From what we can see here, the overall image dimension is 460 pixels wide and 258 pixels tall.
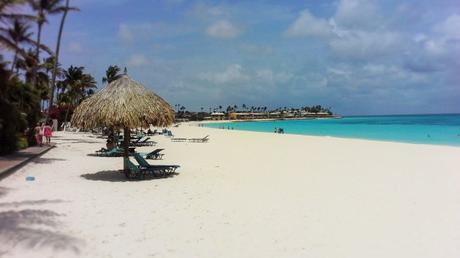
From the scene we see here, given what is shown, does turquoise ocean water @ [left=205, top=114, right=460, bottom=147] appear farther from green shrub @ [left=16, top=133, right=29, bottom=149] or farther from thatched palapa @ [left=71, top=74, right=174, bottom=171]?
green shrub @ [left=16, top=133, right=29, bottom=149]

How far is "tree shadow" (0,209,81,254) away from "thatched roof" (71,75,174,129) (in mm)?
4082

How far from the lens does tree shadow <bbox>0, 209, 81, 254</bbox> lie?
531 cm

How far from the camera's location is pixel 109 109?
1095 cm

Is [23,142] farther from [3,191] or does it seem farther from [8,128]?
[3,191]

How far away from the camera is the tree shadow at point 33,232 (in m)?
5.31

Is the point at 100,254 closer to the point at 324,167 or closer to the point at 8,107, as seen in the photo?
the point at 324,167

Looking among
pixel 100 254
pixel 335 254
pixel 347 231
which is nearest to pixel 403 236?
pixel 347 231

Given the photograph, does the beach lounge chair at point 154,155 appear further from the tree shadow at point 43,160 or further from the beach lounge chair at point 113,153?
the tree shadow at point 43,160

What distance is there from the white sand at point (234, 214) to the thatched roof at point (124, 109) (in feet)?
4.74

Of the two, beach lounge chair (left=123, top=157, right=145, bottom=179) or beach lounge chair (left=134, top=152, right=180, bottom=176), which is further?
beach lounge chair (left=134, top=152, right=180, bottom=176)

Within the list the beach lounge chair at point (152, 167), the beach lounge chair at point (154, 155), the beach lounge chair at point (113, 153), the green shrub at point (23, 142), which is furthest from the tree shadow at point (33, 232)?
the green shrub at point (23, 142)

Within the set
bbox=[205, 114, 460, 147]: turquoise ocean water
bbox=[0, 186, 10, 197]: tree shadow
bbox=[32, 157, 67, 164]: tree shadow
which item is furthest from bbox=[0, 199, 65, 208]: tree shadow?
bbox=[205, 114, 460, 147]: turquoise ocean water

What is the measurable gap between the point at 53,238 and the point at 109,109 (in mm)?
5712

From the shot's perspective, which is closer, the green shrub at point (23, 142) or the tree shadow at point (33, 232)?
the tree shadow at point (33, 232)
